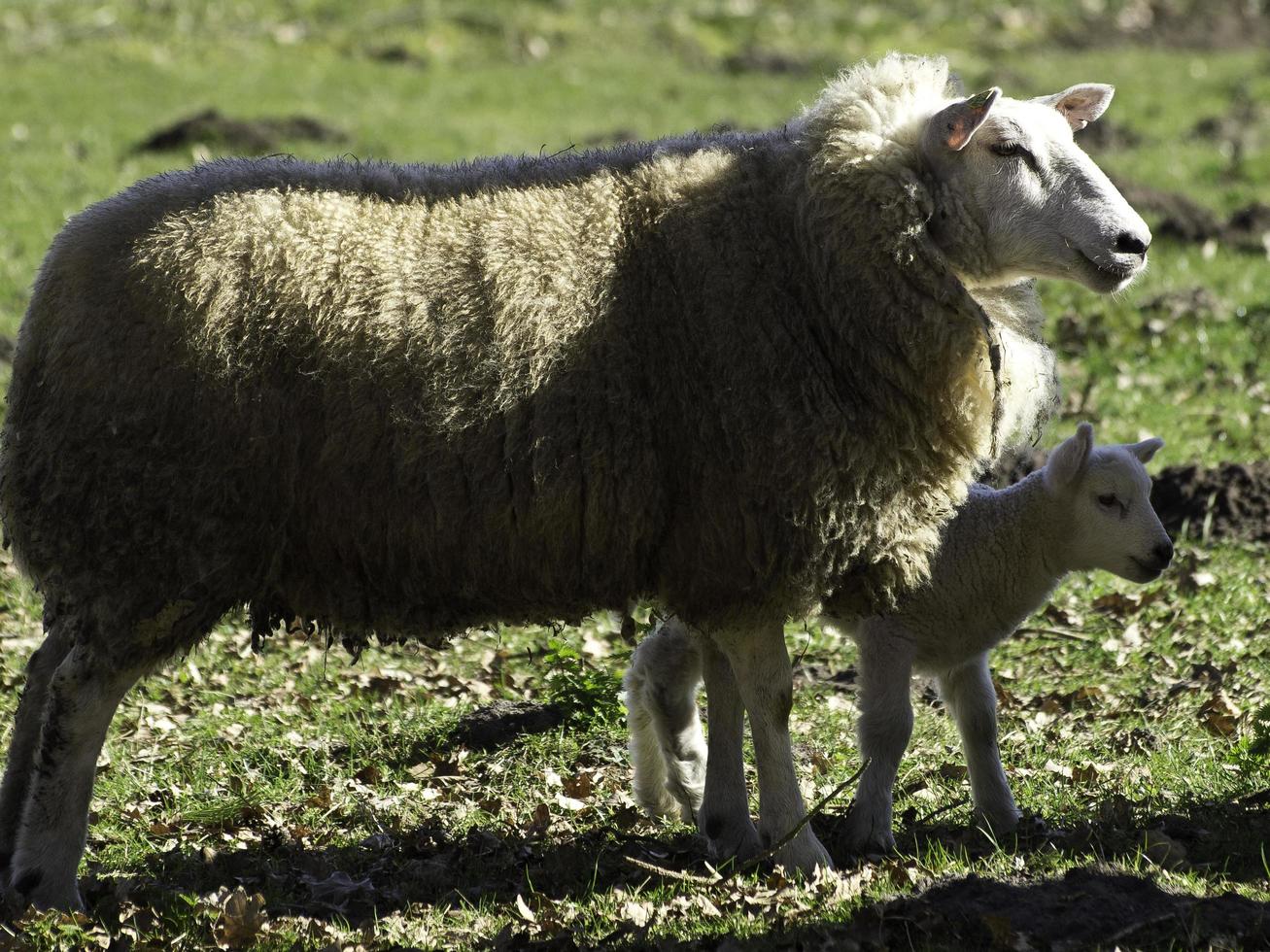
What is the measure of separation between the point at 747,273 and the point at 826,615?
1.30m

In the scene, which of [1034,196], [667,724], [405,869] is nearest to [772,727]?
[667,724]

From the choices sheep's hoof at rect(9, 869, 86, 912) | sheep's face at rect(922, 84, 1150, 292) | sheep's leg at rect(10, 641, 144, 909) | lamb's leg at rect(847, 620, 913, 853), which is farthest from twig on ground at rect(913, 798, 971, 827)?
sheep's hoof at rect(9, 869, 86, 912)

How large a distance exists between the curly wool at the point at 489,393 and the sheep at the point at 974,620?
518mm

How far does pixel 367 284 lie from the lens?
4.77 metres

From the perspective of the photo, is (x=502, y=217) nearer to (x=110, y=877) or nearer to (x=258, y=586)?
(x=258, y=586)

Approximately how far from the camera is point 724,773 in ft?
17.5

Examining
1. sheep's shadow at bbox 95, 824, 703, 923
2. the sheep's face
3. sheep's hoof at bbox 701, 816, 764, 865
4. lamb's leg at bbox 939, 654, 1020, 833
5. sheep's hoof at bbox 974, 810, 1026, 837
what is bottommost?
sheep's shadow at bbox 95, 824, 703, 923

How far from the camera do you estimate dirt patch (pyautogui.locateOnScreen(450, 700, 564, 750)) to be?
6234mm

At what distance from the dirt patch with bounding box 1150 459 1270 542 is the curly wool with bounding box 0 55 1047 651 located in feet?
11.0

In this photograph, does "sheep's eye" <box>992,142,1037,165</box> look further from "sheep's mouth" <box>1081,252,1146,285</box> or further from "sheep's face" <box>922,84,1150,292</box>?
"sheep's mouth" <box>1081,252,1146,285</box>

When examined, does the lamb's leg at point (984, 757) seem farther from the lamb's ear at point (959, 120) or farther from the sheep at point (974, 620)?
the lamb's ear at point (959, 120)

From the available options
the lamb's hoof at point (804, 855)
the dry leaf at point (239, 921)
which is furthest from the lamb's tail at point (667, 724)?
the dry leaf at point (239, 921)

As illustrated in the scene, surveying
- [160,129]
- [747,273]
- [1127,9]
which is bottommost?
[747,273]

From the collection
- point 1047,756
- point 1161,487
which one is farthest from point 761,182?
point 1161,487
